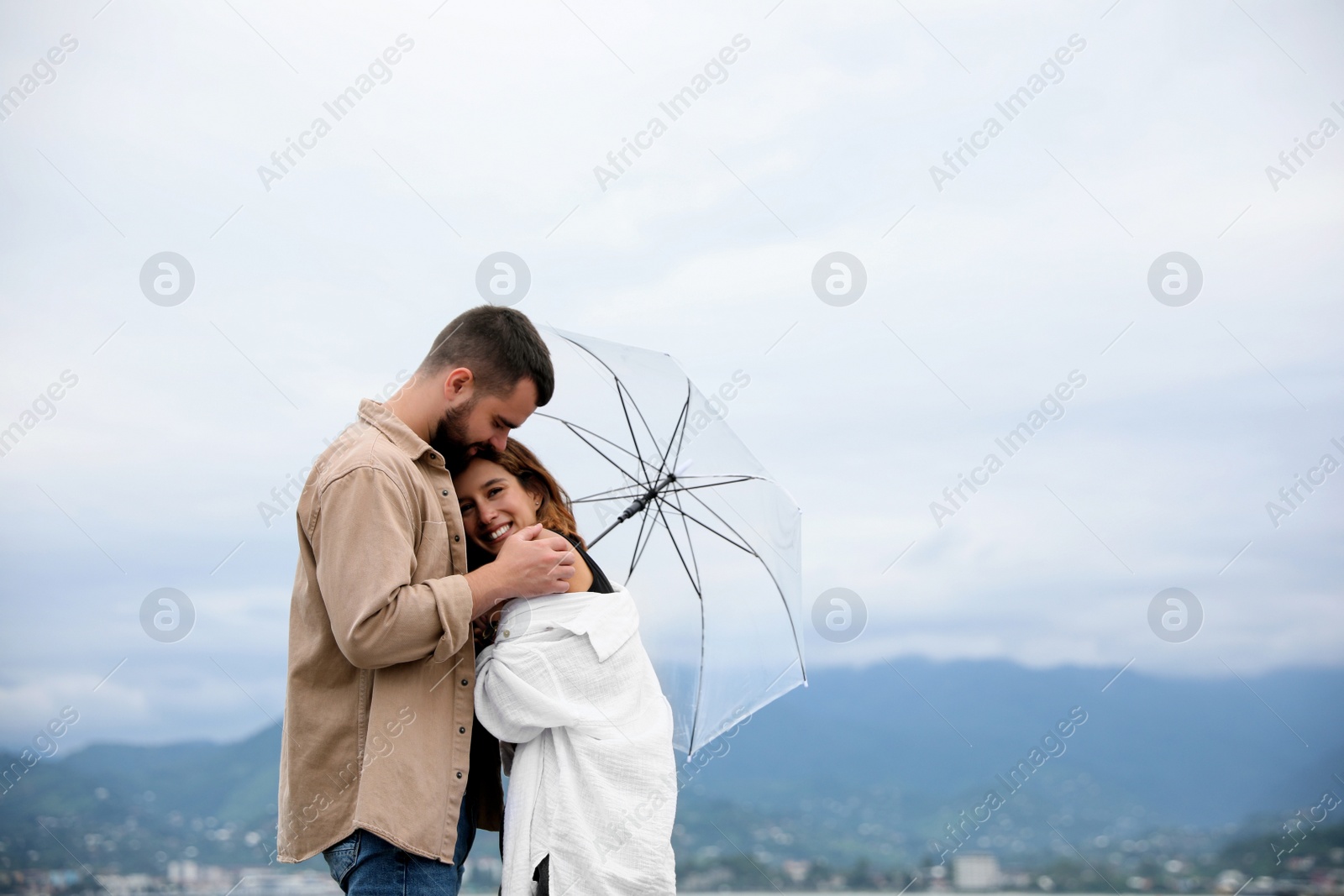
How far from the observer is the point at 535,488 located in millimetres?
2514

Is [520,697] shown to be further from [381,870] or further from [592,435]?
[592,435]

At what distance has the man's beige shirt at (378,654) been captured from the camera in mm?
1909

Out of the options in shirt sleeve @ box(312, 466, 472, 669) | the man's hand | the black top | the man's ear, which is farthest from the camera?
the black top

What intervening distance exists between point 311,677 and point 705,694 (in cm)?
118

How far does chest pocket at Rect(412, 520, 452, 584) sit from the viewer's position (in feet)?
6.75

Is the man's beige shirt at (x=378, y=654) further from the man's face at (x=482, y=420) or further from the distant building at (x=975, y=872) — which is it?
the distant building at (x=975, y=872)

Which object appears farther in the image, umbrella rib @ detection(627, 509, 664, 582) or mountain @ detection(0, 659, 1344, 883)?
mountain @ detection(0, 659, 1344, 883)

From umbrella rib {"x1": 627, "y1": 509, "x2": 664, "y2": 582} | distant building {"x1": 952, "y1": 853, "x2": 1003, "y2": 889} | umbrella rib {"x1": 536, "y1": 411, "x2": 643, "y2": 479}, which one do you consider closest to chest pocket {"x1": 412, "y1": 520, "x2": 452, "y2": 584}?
umbrella rib {"x1": 536, "y1": 411, "x2": 643, "y2": 479}

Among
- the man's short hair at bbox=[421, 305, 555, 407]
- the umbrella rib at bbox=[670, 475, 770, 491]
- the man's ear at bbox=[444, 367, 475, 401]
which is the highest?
the man's short hair at bbox=[421, 305, 555, 407]

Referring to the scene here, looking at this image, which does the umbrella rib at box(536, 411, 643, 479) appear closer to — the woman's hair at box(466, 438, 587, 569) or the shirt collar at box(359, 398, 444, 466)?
the woman's hair at box(466, 438, 587, 569)

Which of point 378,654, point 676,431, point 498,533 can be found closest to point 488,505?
point 498,533

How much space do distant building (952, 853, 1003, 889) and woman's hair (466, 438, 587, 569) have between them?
163 ft

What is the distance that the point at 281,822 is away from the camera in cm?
208

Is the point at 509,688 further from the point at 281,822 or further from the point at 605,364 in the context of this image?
the point at 605,364
